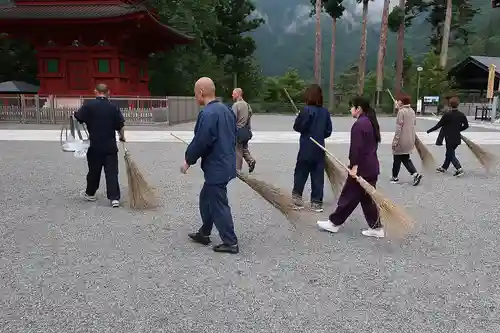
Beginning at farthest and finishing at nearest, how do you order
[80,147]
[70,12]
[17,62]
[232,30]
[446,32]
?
[446,32]
[232,30]
[17,62]
[70,12]
[80,147]

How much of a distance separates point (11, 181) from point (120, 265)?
14.4ft

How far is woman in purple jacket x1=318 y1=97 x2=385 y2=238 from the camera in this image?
436 cm

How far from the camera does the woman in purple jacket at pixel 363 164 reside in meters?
4.36

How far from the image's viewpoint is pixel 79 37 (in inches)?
893

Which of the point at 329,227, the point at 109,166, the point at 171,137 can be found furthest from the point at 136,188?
the point at 171,137

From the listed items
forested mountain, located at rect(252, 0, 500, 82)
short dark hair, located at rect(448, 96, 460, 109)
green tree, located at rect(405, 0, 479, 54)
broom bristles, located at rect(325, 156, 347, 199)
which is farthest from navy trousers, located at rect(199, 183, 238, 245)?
forested mountain, located at rect(252, 0, 500, 82)

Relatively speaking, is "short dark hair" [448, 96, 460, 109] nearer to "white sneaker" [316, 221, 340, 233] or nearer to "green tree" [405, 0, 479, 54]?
"white sneaker" [316, 221, 340, 233]

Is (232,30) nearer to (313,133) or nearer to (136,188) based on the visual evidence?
(136,188)

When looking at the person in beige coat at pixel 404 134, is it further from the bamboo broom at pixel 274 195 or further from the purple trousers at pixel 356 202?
the bamboo broom at pixel 274 195

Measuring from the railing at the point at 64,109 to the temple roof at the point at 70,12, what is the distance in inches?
182

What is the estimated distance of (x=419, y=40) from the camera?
9388 cm

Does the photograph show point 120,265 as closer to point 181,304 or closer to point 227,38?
point 181,304

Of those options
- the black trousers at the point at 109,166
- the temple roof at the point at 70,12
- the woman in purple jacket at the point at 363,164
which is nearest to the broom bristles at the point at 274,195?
the woman in purple jacket at the point at 363,164

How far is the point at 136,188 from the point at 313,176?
7.14 feet
